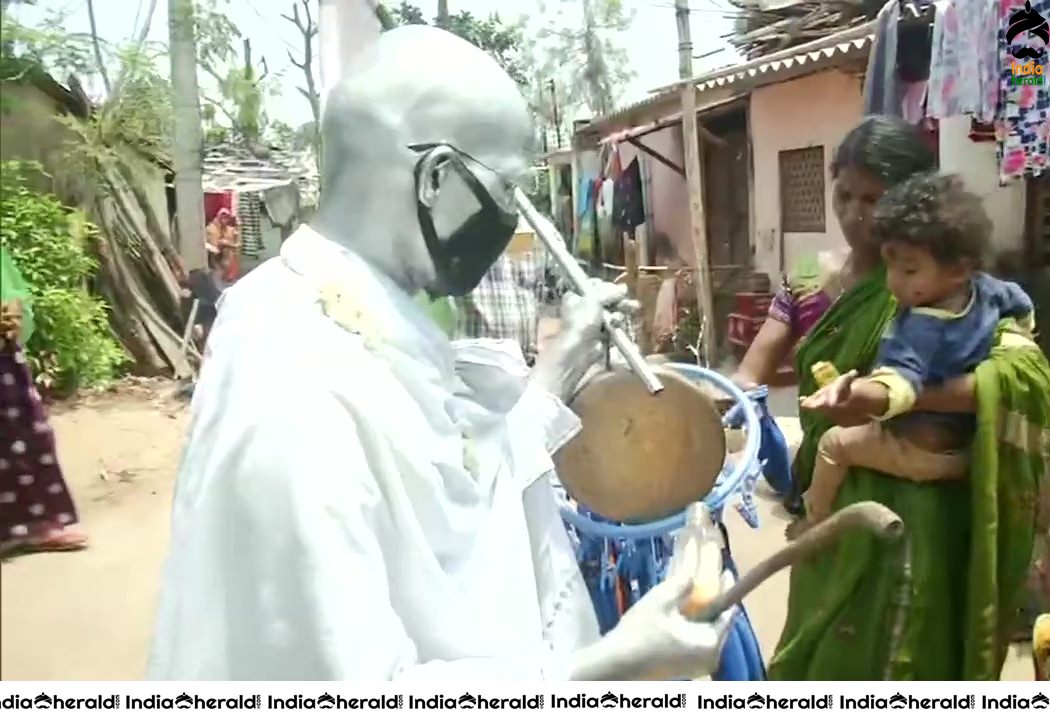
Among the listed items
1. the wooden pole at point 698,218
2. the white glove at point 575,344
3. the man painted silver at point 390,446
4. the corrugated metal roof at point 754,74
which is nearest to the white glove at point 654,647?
the man painted silver at point 390,446

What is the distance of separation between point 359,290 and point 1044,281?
1006mm

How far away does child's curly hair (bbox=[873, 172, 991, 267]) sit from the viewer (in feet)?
5.00

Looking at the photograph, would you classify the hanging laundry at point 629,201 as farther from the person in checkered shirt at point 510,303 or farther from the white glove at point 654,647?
the white glove at point 654,647

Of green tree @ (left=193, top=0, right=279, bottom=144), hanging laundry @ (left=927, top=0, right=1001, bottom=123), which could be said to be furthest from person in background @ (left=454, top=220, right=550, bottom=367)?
hanging laundry @ (left=927, top=0, right=1001, bottom=123)

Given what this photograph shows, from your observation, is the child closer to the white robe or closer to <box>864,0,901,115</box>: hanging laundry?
<box>864,0,901,115</box>: hanging laundry

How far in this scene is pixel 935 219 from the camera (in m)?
1.52

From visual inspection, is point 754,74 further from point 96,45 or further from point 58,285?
point 58,285

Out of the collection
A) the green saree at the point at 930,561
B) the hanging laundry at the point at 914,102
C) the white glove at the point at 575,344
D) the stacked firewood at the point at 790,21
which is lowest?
the green saree at the point at 930,561

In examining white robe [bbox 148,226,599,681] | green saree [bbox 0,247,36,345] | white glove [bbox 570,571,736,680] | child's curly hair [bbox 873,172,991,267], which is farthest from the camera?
child's curly hair [bbox 873,172,991,267]

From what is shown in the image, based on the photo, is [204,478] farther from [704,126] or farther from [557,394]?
[704,126]

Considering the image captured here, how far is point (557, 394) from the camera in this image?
150cm

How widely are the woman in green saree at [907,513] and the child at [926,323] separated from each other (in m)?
0.02

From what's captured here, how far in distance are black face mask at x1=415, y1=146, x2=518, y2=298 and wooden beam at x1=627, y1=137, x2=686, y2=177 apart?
0.86 feet

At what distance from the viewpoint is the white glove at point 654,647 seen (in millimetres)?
1294
